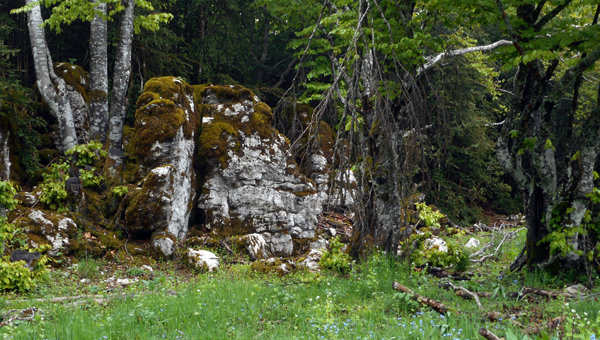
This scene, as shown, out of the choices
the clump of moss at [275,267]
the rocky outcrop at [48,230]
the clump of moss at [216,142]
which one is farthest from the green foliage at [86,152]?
the clump of moss at [275,267]

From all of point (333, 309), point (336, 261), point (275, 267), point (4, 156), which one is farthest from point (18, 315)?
point (4, 156)

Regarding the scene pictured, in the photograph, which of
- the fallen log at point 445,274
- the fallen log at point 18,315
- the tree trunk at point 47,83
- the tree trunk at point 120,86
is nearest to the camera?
the fallen log at point 18,315

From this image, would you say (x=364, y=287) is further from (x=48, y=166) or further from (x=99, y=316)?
(x=48, y=166)

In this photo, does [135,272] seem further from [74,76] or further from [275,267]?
[74,76]

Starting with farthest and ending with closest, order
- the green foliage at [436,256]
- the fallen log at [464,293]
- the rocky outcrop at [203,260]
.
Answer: the rocky outcrop at [203,260] → the green foliage at [436,256] → the fallen log at [464,293]

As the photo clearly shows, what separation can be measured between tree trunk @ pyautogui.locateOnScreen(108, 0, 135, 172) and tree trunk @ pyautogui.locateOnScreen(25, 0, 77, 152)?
41.6 inches

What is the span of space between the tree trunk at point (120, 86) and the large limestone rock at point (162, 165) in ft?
2.16

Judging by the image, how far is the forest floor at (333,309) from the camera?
384 cm

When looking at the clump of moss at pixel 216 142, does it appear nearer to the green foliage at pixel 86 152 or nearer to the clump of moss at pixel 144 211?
the clump of moss at pixel 144 211

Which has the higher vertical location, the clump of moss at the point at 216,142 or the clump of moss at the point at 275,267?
the clump of moss at the point at 216,142

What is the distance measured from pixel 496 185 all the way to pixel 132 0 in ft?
55.5

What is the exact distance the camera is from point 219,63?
58.2 ft

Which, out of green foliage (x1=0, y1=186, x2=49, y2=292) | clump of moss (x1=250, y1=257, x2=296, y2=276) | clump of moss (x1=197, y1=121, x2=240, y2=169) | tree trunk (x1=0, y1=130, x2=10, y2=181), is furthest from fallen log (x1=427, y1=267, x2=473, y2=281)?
tree trunk (x1=0, y1=130, x2=10, y2=181)

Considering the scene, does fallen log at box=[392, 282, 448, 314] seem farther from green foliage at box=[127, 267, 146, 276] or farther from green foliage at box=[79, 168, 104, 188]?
green foliage at box=[79, 168, 104, 188]
